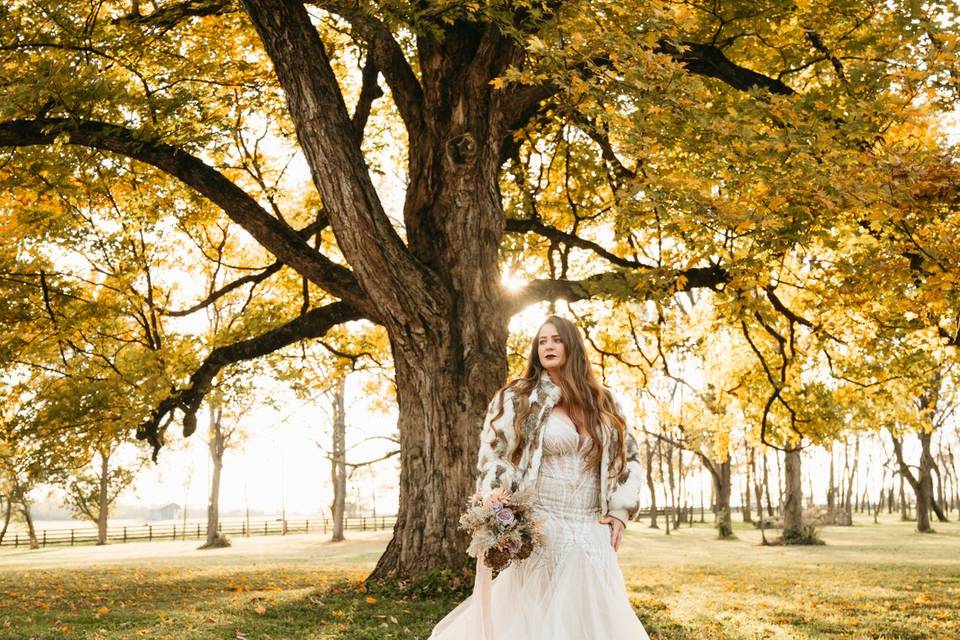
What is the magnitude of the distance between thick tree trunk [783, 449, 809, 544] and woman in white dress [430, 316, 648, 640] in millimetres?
23330

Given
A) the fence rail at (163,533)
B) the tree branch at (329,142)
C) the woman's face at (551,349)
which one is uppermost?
the tree branch at (329,142)

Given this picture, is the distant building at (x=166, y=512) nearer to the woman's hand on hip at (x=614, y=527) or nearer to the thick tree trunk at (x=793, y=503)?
the thick tree trunk at (x=793, y=503)

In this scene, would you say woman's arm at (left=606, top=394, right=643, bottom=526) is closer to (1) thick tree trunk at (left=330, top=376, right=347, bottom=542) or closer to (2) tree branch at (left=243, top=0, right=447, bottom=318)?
(2) tree branch at (left=243, top=0, right=447, bottom=318)

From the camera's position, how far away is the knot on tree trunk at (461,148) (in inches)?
352

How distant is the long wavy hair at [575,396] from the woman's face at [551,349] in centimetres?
2

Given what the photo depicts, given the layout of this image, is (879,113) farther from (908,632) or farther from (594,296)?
(908,632)

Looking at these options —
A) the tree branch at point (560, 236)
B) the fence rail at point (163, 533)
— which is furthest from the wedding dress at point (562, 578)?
the fence rail at point (163, 533)

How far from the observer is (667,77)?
22.3ft

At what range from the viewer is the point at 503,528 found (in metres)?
4.30

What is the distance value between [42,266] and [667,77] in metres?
9.90

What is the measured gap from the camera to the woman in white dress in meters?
4.41

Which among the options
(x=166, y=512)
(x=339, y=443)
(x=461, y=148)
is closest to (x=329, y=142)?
(x=461, y=148)

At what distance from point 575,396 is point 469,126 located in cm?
504

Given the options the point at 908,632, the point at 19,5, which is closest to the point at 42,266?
the point at 19,5
